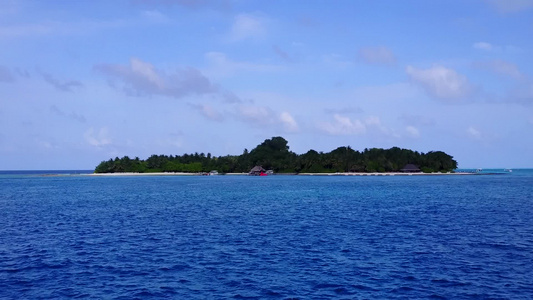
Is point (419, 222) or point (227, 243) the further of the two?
point (419, 222)

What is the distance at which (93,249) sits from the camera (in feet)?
135

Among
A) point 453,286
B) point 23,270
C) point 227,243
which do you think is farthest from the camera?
point 227,243

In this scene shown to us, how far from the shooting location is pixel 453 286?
2861 centimetres

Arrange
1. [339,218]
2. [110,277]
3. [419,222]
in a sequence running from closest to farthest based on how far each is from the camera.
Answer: [110,277], [419,222], [339,218]

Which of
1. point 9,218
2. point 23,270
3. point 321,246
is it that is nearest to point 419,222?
point 321,246

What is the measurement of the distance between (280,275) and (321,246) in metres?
11.1

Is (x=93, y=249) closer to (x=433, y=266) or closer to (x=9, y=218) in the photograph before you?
(x=433, y=266)

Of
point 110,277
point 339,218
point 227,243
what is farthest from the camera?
point 339,218

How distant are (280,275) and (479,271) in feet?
47.8

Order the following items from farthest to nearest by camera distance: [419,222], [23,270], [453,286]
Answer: [419,222]
[23,270]
[453,286]

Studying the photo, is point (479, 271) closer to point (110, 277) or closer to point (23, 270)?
point (110, 277)

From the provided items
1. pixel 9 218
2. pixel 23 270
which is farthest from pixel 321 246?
pixel 9 218

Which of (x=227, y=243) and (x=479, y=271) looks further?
(x=227, y=243)

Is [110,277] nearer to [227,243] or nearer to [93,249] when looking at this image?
[93,249]
